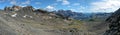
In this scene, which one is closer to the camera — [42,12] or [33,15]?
[33,15]

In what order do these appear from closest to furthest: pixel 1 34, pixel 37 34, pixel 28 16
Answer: pixel 1 34
pixel 37 34
pixel 28 16

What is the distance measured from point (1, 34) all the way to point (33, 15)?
355ft

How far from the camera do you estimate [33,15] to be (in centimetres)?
17000

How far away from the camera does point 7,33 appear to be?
6506cm

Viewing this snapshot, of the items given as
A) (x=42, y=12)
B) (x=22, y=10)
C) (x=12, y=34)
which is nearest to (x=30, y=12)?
(x=22, y=10)

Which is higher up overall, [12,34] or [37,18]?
[12,34]

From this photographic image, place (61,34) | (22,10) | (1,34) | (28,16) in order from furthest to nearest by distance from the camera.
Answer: (22,10) < (28,16) < (61,34) < (1,34)

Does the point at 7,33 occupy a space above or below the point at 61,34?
above

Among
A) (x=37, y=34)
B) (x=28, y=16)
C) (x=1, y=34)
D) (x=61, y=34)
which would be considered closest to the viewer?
(x=1, y=34)

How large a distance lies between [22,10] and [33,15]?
919 cm

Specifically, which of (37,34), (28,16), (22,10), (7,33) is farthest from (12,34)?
(22,10)

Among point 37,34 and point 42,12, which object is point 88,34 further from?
point 42,12

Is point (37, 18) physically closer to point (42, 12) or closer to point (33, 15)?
point (33, 15)

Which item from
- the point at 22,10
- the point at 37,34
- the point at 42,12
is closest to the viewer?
the point at 37,34
